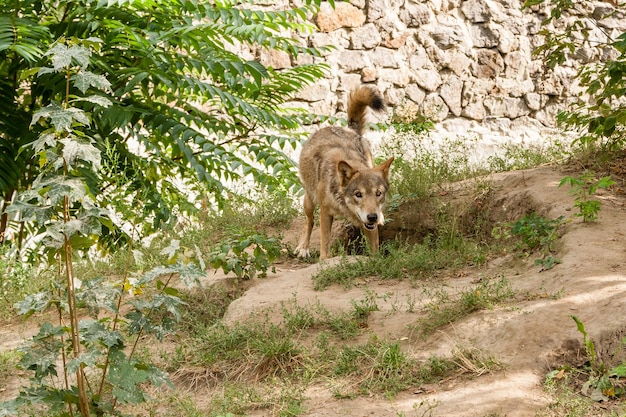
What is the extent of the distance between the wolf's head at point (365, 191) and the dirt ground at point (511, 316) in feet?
3.33

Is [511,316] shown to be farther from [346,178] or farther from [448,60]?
[448,60]

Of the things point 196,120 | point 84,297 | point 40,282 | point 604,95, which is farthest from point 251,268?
point 604,95

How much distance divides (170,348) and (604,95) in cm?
447

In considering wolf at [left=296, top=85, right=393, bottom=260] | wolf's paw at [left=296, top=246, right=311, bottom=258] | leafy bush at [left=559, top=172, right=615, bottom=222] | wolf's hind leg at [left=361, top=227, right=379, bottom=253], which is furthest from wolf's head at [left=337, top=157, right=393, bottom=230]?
leafy bush at [left=559, top=172, right=615, bottom=222]

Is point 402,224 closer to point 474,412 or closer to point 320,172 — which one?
point 320,172

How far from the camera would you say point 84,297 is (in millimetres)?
3500

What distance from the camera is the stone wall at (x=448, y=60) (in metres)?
11.5

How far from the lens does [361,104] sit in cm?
867

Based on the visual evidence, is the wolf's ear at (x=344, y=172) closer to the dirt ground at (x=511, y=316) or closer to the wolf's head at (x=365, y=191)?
the wolf's head at (x=365, y=191)

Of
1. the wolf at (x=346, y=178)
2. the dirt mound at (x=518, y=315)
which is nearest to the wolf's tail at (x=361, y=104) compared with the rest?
the wolf at (x=346, y=178)

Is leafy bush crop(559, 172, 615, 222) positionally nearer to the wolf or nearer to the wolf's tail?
the wolf

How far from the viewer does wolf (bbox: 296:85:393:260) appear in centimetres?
750

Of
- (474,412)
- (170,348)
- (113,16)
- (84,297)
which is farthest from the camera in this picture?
(113,16)

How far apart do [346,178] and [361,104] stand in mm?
1382
